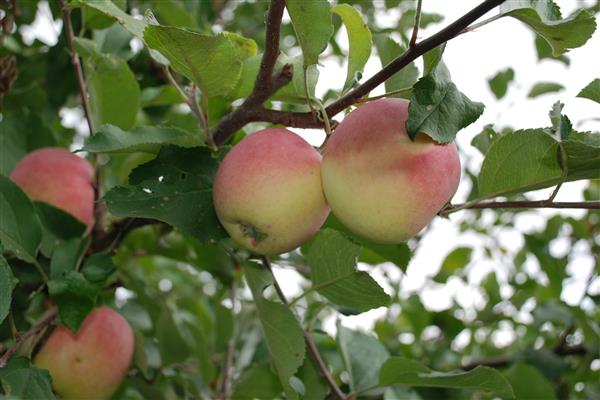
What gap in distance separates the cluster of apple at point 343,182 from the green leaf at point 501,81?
1.32 metres

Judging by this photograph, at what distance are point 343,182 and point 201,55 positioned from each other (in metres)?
0.27

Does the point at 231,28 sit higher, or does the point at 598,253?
the point at 231,28

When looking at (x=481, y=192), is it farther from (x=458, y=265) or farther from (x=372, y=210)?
(x=458, y=265)

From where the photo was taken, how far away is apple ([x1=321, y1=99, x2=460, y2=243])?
2.79 feet

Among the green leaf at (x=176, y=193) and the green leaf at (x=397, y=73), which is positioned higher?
the green leaf at (x=397, y=73)

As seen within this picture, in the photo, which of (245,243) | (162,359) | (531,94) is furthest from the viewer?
(531,94)

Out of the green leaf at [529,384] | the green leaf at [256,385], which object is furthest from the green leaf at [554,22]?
the green leaf at [256,385]

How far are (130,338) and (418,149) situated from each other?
2.47 ft

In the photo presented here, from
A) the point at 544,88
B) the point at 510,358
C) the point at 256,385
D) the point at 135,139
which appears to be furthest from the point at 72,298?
the point at 544,88

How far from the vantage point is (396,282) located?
2.13 meters

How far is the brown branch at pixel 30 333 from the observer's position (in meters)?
0.99

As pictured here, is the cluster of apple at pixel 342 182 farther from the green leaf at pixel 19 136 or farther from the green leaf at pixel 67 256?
the green leaf at pixel 19 136

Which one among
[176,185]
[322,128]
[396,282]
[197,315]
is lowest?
[197,315]

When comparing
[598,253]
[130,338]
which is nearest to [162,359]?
[130,338]
